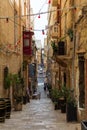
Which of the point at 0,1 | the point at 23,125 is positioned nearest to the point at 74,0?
the point at 0,1

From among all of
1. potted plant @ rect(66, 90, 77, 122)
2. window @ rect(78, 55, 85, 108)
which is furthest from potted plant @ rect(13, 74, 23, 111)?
potted plant @ rect(66, 90, 77, 122)

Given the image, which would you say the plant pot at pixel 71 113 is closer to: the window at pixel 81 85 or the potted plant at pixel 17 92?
the window at pixel 81 85

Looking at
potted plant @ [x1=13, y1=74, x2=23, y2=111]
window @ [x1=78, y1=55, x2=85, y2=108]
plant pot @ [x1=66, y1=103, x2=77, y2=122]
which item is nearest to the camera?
plant pot @ [x1=66, y1=103, x2=77, y2=122]

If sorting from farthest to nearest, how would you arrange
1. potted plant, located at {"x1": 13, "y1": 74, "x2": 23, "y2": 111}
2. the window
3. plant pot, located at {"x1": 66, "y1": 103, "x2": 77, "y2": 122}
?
potted plant, located at {"x1": 13, "y1": 74, "x2": 23, "y2": 111} < the window < plant pot, located at {"x1": 66, "y1": 103, "x2": 77, "y2": 122}

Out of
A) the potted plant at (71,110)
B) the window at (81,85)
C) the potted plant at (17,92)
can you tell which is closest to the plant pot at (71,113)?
the potted plant at (71,110)

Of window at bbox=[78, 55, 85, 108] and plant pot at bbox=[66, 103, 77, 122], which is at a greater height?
window at bbox=[78, 55, 85, 108]

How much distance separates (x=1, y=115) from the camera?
16156mm

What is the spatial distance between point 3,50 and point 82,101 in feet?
18.2

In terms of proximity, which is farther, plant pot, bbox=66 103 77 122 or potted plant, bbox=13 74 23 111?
potted plant, bbox=13 74 23 111

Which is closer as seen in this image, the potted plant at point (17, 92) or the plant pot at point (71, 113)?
the plant pot at point (71, 113)

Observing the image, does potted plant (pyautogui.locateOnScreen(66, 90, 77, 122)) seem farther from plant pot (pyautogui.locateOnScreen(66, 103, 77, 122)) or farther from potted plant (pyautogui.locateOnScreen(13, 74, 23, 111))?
potted plant (pyautogui.locateOnScreen(13, 74, 23, 111))

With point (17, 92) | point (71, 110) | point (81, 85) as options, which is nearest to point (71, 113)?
point (71, 110)

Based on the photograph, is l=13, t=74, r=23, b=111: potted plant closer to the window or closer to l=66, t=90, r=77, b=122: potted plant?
the window

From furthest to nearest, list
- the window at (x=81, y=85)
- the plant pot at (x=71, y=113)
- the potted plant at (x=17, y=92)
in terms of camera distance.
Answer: the potted plant at (x=17, y=92)
the window at (x=81, y=85)
the plant pot at (x=71, y=113)
